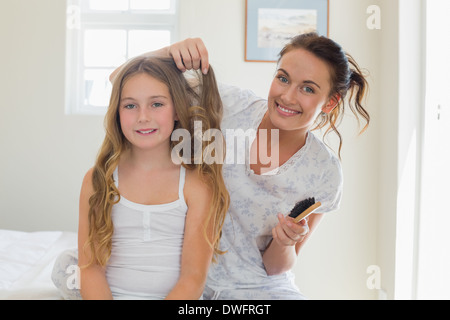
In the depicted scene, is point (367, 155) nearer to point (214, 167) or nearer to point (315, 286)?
point (315, 286)

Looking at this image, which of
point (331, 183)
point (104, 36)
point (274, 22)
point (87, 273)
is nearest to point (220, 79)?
point (274, 22)

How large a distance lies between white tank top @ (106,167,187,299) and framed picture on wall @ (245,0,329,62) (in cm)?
118

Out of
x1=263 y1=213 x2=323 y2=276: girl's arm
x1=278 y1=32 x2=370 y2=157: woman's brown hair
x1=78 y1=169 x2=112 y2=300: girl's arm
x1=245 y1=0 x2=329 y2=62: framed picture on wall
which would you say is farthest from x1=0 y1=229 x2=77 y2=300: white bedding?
Result: x1=245 y1=0 x2=329 y2=62: framed picture on wall

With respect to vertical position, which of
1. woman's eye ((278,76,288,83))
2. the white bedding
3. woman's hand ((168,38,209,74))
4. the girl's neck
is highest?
woman's hand ((168,38,209,74))

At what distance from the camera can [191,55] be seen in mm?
777

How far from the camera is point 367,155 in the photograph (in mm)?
1830

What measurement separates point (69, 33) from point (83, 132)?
1.31 ft

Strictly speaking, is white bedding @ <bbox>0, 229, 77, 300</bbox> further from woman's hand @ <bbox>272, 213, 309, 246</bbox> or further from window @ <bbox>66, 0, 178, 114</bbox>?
window @ <bbox>66, 0, 178, 114</bbox>

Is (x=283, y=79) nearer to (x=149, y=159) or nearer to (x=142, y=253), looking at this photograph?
(x=149, y=159)

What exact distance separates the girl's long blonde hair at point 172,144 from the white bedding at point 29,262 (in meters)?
0.19

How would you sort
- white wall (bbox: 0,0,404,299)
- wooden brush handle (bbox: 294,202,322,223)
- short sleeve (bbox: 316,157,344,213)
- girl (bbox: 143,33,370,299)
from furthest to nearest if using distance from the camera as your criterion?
white wall (bbox: 0,0,404,299) → short sleeve (bbox: 316,157,344,213) → girl (bbox: 143,33,370,299) → wooden brush handle (bbox: 294,202,322,223)

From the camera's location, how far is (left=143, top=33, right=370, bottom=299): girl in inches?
33.3

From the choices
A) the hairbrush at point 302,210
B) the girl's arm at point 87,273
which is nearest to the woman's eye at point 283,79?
the hairbrush at point 302,210

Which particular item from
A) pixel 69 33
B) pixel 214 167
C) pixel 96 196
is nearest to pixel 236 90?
pixel 214 167
